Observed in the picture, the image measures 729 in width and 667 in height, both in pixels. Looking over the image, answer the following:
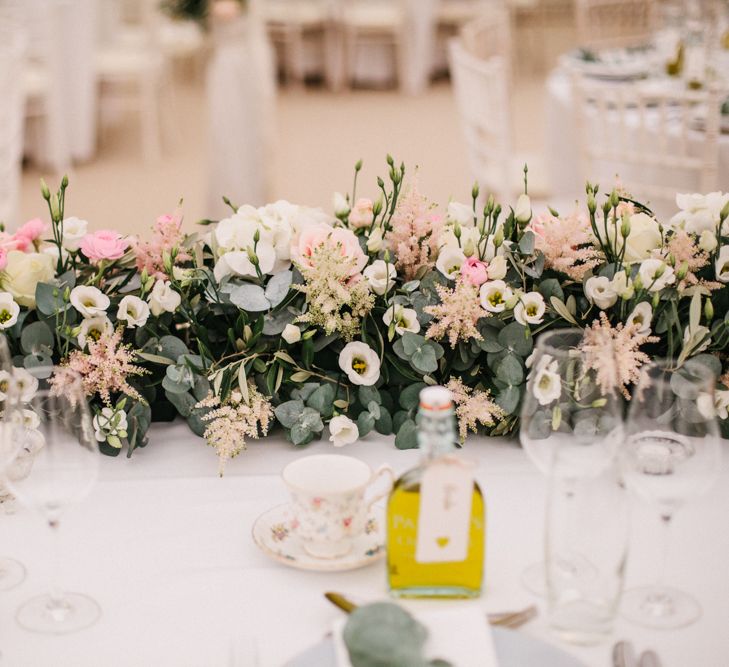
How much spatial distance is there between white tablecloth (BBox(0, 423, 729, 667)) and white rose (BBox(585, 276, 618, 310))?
225 mm

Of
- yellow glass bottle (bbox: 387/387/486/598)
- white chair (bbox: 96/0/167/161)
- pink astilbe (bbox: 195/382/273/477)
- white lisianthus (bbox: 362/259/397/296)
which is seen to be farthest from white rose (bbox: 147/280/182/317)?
white chair (bbox: 96/0/167/161)

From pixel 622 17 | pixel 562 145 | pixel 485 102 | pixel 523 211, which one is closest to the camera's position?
pixel 523 211

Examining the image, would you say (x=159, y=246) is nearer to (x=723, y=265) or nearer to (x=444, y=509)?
(x=444, y=509)

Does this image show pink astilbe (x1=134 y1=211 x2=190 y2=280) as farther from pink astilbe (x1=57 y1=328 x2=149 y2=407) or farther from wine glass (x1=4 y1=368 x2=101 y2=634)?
wine glass (x1=4 y1=368 x2=101 y2=634)

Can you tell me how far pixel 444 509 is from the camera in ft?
3.25

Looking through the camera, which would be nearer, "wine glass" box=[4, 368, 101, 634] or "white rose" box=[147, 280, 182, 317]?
"wine glass" box=[4, 368, 101, 634]

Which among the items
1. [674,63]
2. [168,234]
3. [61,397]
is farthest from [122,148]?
[61,397]

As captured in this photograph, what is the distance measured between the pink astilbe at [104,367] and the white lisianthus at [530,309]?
0.50 meters

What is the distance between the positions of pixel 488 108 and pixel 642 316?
1.89 m

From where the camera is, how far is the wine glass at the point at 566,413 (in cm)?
101

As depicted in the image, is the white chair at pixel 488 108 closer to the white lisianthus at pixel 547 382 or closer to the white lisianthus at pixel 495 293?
the white lisianthus at pixel 495 293


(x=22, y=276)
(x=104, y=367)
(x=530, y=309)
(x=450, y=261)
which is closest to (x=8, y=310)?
(x=22, y=276)

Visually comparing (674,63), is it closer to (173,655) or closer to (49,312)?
(49,312)

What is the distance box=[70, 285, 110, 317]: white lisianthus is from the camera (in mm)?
1312
